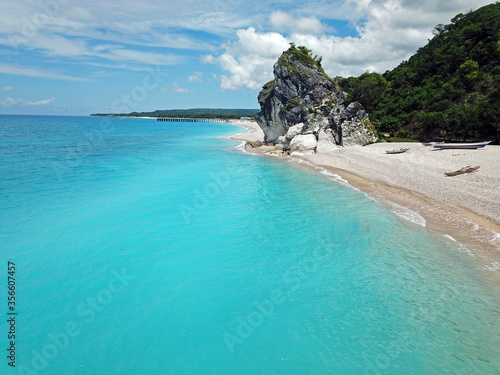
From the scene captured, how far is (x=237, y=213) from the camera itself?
21141mm

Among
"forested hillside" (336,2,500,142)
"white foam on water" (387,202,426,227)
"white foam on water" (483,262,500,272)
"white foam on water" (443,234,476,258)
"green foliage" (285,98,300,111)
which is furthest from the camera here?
"green foliage" (285,98,300,111)

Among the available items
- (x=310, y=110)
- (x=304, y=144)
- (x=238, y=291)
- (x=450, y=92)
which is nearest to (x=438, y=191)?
(x=238, y=291)

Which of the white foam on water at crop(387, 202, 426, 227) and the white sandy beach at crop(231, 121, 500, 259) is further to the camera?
the white foam on water at crop(387, 202, 426, 227)

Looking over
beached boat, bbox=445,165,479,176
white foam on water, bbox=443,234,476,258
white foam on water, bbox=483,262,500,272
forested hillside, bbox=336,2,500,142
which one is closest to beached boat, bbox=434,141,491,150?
forested hillside, bbox=336,2,500,142

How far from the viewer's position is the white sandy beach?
1734 centimetres

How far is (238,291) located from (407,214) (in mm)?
14058

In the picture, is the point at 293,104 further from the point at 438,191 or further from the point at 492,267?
the point at 492,267

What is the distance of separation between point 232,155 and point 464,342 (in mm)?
43067

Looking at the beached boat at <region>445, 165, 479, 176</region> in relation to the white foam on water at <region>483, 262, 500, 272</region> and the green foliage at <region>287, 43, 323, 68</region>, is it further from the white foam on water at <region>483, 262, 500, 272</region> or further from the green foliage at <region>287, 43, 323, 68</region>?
the green foliage at <region>287, 43, 323, 68</region>

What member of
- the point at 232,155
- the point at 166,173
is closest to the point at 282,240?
the point at 166,173

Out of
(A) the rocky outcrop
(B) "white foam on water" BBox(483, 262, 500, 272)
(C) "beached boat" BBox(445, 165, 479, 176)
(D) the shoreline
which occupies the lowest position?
(B) "white foam on water" BBox(483, 262, 500, 272)

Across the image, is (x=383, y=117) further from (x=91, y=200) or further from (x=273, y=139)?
(x=91, y=200)

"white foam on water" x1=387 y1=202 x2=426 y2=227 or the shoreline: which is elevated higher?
the shoreline

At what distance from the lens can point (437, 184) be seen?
23.7 meters
